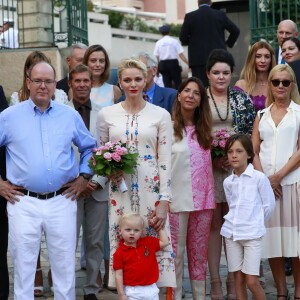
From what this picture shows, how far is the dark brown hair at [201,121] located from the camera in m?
8.98

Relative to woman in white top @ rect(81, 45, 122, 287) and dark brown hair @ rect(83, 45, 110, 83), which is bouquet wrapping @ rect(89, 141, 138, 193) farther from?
dark brown hair @ rect(83, 45, 110, 83)

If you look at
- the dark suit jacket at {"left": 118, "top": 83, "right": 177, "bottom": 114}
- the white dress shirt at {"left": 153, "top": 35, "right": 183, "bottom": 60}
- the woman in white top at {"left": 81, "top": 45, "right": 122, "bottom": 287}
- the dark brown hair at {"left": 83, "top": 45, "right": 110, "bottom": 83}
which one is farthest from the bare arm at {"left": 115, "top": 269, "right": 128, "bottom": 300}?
the white dress shirt at {"left": 153, "top": 35, "right": 183, "bottom": 60}

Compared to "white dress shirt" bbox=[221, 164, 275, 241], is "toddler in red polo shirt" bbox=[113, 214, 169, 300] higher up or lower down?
lower down

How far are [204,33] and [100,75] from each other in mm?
5039

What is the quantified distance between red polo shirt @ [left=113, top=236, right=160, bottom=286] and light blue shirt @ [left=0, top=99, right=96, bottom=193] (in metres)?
0.75

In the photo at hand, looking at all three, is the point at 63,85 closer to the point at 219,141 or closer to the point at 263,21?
the point at 219,141

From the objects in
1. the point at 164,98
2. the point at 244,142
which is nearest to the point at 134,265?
the point at 244,142

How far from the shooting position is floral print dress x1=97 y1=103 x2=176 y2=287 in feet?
26.9

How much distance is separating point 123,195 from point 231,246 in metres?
1.15

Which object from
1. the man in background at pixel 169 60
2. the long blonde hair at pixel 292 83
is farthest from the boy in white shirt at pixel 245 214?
the man in background at pixel 169 60

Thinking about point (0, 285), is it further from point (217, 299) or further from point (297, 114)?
point (297, 114)

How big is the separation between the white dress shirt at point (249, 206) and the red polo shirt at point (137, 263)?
2.90ft

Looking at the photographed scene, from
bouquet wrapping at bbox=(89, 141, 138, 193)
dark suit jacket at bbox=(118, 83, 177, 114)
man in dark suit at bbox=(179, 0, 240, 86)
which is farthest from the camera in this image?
man in dark suit at bbox=(179, 0, 240, 86)

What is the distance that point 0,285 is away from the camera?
8859mm
